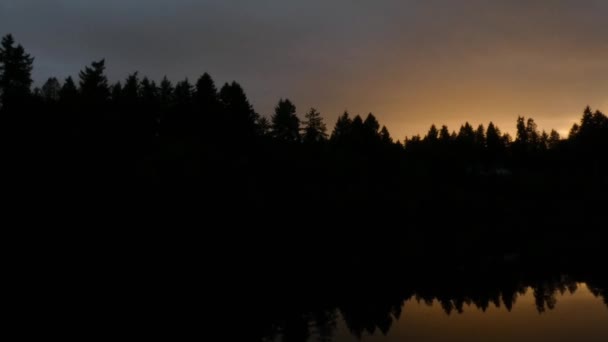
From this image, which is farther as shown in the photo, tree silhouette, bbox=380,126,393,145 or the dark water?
tree silhouette, bbox=380,126,393,145

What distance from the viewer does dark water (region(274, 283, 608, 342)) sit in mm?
34938

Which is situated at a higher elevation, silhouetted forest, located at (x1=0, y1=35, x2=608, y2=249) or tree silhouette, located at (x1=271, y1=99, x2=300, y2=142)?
tree silhouette, located at (x1=271, y1=99, x2=300, y2=142)

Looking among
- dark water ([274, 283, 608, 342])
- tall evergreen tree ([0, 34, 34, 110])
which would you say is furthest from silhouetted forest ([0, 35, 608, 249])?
dark water ([274, 283, 608, 342])

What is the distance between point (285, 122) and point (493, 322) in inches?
3132

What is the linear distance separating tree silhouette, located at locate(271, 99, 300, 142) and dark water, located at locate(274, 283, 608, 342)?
6856 cm

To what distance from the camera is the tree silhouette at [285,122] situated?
11262 centimetres

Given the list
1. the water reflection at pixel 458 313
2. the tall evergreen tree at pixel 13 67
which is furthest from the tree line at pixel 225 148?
the water reflection at pixel 458 313

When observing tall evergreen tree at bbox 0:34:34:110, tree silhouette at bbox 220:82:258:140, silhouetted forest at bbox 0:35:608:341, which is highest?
tall evergreen tree at bbox 0:34:34:110

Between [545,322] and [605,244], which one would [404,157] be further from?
[545,322]

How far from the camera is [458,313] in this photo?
140 feet

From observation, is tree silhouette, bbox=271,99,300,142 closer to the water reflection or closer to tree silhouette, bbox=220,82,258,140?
tree silhouette, bbox=220,82,258,140

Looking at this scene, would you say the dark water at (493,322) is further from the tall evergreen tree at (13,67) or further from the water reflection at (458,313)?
the tall evergreen tree at (13,67)

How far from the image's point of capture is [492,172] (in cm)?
15212

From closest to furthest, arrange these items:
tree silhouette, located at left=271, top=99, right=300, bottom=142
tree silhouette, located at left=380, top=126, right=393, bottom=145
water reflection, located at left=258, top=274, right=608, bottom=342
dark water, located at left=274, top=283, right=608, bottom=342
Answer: dark water, located at left=274, top=283, right=608, bottom=342, water reflection, located at left=258, top=274, right=608, bottom=342, tree silhouette, located at left=271, top=99, right=300, bottom=142, tree silhouette, located at left=380, top=126, right=393, bottom=145
